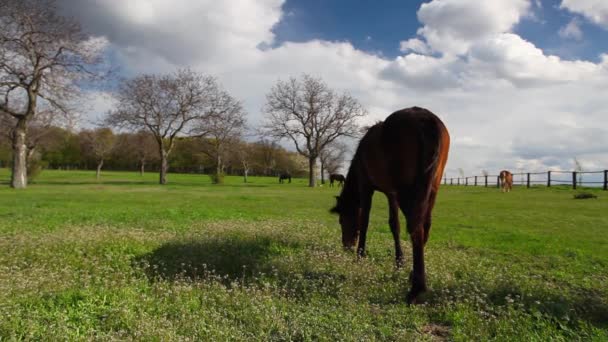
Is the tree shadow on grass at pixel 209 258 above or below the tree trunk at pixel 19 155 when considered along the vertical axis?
below

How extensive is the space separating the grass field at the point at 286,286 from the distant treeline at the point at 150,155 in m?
51.6

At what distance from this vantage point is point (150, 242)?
8430mm

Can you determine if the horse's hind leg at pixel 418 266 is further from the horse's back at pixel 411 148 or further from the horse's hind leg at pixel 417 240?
the horse's back at pixel 411 148

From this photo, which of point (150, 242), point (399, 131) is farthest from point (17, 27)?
point (399, 131)

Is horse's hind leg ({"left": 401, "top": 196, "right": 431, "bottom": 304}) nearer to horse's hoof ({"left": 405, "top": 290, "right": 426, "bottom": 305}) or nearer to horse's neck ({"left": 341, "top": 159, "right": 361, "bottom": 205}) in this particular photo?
horse's hoof ({"left": 405, "top": 290, "right": 426, "bottom": 305})

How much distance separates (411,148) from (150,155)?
81637 millimetres

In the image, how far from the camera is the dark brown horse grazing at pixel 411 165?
5.06 m

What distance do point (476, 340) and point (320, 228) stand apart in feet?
23.9

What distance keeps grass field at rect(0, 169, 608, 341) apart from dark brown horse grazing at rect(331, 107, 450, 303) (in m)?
0.75

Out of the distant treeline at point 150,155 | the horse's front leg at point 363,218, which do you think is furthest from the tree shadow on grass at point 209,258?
the distant treeline at point 150,155

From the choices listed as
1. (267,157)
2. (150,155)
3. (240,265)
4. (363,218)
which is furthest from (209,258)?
(267,157)

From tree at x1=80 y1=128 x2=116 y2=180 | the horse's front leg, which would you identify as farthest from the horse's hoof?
tree at x1=80 y1=128 x2=116 y2=180

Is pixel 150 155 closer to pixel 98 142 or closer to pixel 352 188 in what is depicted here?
pixel 98 142

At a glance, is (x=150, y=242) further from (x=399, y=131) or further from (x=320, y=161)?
(x=320, y=161)
